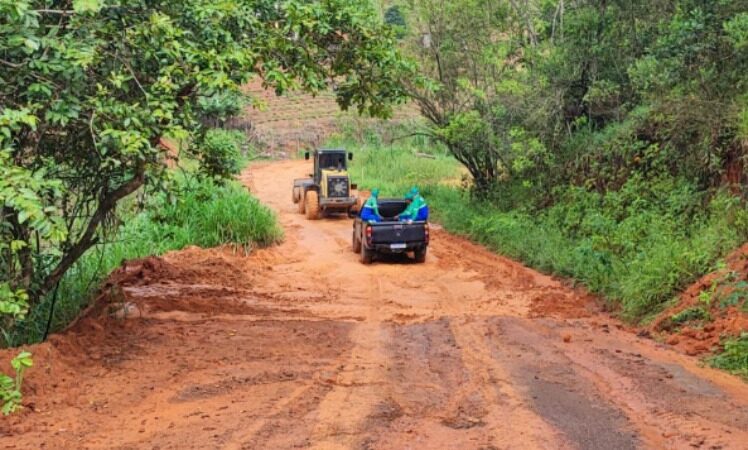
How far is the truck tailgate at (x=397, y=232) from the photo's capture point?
49.2 feet

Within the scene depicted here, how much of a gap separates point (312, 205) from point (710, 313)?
14.6m

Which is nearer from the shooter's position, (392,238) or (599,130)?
(392,238)

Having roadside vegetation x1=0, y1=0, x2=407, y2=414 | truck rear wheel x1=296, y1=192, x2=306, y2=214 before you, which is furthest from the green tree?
truck rear wheel x1=296, y1=192, x2=306, y2=214

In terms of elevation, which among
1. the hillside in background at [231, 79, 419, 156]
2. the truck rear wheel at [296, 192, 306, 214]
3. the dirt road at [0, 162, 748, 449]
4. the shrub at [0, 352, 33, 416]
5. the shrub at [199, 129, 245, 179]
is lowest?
the dirt road at [0, 162, 748, 449]

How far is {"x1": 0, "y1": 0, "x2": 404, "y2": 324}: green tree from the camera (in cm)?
612

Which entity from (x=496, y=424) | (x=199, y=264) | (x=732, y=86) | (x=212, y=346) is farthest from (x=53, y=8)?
(x=732, y=86)

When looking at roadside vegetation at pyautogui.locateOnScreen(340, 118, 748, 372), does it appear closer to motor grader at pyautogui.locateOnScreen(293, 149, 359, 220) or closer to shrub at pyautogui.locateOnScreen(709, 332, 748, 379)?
shrub at pyautogui.locateOnScreen(709, 332, 748, 379)

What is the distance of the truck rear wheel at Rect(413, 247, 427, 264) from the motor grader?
6.93 metres

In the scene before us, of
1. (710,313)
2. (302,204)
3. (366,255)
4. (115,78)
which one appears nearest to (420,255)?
(366,255)

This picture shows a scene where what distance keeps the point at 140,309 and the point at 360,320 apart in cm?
302

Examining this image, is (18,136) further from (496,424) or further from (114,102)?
(496,424)

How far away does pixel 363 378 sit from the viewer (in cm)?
719

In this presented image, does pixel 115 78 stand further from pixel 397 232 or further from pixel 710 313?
pixel 397 232

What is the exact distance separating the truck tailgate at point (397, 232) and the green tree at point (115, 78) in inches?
207
